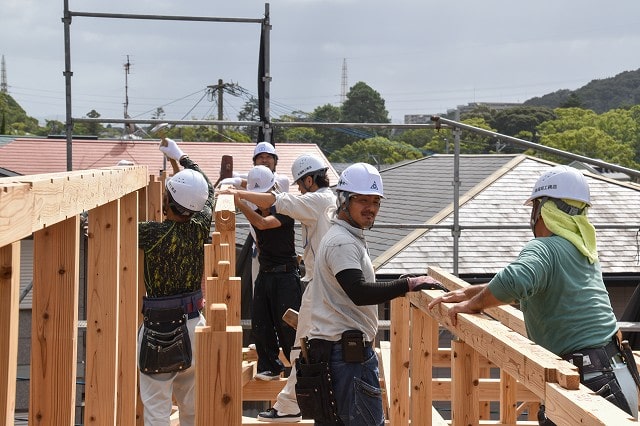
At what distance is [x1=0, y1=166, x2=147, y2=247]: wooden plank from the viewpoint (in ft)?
7.38

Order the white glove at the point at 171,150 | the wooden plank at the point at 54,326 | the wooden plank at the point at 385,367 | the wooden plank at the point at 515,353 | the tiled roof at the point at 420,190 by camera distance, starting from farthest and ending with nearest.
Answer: the tiled roof at the point at 420,190
the white glove at the point at 171,150
the wooden plank at the point at 385,367
the wooden plank at the point at 54,326
the wooden plank at the point at 515,353

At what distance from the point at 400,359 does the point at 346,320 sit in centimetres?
97

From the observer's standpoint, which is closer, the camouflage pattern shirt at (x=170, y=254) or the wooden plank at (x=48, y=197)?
the wooden plank at (x=48, y=197)

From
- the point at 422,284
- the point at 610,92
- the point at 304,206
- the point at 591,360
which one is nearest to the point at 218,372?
the point at 422,284

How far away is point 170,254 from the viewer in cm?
→ 534

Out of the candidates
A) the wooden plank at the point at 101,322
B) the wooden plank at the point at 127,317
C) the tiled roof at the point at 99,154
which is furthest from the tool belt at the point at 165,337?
the tiled roof at the point at 99,154

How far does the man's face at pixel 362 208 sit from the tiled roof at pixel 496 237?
27.3ft

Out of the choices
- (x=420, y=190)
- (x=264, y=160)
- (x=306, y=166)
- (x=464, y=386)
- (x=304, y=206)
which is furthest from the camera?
(x=420, y=190)

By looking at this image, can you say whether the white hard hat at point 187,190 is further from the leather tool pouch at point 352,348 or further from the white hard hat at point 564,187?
the white hard hat at point 564,187

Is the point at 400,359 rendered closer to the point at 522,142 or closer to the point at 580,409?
the point at 580,409

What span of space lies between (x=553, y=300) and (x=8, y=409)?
2.40 m

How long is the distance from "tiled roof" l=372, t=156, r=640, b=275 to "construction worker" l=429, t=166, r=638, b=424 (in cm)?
880

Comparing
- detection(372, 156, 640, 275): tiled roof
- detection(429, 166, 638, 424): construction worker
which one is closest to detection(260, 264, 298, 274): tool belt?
detection(429, 166, 638, 424): construction worker

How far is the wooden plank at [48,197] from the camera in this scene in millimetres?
2248
